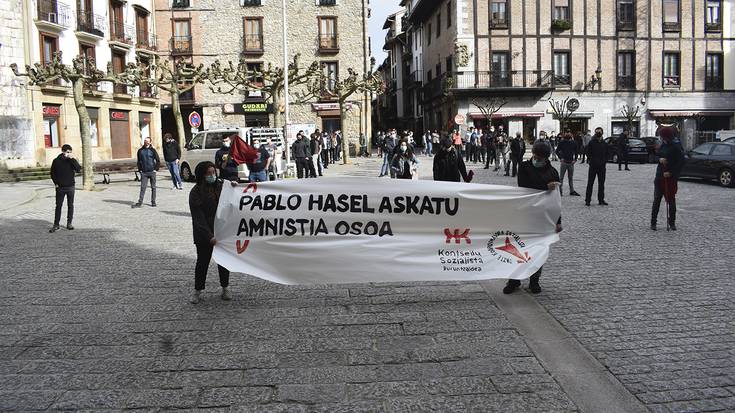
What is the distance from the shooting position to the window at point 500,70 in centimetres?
4256

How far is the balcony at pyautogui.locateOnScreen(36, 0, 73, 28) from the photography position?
1350 inches

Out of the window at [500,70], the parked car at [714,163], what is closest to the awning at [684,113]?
the window at [500,70]

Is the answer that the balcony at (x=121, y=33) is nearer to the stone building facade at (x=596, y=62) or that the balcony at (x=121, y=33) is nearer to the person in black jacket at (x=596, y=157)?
the stone building facade at (x=596, y=62)

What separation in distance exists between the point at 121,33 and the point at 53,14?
23.5ft

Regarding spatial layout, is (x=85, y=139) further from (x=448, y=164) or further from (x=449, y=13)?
(x=449, y=13)

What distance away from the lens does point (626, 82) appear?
143 feet

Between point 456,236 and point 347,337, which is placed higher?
point 456,236

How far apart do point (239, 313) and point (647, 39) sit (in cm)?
4326

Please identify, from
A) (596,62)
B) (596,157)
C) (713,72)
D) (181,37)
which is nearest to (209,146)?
(596,157)

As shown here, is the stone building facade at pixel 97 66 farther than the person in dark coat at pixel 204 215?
Yes

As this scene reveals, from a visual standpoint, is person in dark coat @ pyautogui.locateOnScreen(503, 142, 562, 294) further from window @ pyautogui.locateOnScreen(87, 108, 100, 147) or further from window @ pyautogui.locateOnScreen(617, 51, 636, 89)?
window @ pyautogui.locateOnScreen(617, 51, 636, 89)

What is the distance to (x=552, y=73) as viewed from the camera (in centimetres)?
4241

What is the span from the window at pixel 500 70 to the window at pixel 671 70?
35.2 feet

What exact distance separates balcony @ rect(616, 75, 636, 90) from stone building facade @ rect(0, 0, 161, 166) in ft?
101
